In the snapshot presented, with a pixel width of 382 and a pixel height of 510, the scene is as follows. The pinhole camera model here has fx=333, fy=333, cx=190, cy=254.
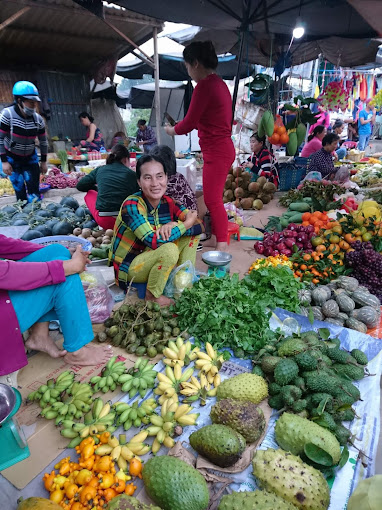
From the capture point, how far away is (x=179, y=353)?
2.30 metres

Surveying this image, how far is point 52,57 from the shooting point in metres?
9.69

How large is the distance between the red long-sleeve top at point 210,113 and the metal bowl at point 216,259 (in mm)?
1304

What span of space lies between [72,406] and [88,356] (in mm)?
498

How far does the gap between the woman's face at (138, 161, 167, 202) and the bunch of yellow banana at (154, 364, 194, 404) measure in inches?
56.9

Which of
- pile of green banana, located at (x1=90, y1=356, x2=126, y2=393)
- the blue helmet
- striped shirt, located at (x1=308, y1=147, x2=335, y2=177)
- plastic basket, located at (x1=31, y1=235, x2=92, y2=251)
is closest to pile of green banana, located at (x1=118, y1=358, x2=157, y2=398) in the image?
pile of green banana, located at (x1=90, y1=356, x2=126, y2=393)

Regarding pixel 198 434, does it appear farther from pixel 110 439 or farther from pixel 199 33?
pixel 199 33

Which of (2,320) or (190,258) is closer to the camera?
(2,320)

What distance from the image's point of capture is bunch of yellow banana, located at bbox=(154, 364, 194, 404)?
1.97 meters

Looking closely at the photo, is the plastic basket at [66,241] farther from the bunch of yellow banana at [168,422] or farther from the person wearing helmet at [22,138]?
the person wearing helmet at [22,138]

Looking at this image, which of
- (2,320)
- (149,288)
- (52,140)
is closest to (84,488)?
(2,320)

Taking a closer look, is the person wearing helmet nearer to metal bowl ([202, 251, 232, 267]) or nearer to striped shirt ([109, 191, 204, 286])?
striped shirt ([109, 191, 204, 286])

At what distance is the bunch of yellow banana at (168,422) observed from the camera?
167 centimetres

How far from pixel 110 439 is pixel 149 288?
1442 mm

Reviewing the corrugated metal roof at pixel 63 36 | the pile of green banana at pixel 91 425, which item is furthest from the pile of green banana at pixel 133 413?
the corrugated metal roof at pixel 63 36
